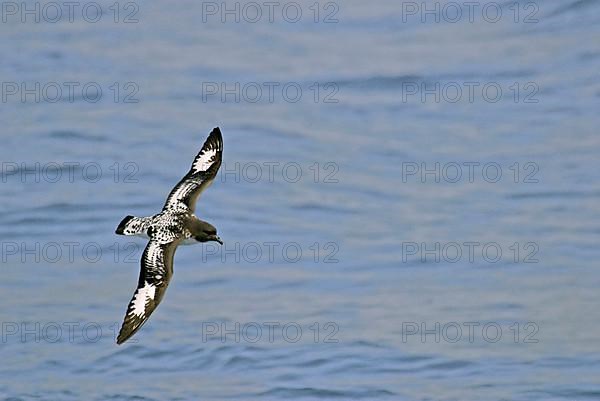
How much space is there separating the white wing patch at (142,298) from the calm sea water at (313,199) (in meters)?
2.14

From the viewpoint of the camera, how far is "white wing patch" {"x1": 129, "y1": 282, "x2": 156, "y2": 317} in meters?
12.2

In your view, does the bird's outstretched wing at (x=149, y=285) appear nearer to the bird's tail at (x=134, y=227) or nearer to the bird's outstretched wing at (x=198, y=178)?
the bird's tail at (x=134, y=227)

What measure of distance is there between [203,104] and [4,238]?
14.1ft

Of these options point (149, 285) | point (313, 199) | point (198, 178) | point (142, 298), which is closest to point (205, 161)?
point (198, 178)

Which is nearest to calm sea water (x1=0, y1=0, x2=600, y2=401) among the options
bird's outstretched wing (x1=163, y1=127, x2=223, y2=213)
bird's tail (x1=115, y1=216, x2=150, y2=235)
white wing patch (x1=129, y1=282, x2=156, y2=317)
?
bird's outstretched wing (x1=163, y1=127, x2=223, y2=213)

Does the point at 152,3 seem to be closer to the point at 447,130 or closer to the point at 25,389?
the point at 447,130

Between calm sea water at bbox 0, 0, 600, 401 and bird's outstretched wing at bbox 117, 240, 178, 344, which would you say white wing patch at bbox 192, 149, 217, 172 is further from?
calm sea water at bbox 0, 0, 600, 401

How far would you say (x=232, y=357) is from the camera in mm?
15109

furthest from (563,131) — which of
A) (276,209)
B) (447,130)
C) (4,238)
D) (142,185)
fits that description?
(4,238)

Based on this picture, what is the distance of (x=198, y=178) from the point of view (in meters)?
14.2

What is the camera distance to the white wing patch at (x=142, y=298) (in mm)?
12156

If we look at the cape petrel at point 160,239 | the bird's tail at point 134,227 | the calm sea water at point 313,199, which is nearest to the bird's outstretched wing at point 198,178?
the cape petrel at point 160,239

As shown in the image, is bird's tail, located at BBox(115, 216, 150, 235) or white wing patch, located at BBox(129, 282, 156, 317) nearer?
white wing patch, located at BBox(129, 282, 156, 317)

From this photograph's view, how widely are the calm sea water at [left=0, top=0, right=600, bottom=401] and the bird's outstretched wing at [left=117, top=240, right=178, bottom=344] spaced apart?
2078mm
